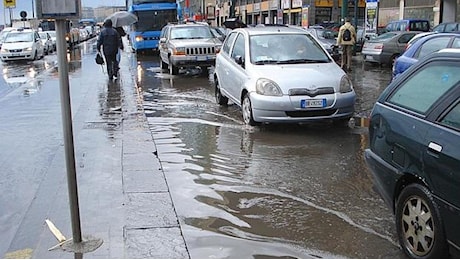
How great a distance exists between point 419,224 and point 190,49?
1401cm

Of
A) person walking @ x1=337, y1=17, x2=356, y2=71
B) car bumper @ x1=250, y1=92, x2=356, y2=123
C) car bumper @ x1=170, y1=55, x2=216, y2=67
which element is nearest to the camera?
car bumper @ x1=250, y1=92, x2=356, y2=123

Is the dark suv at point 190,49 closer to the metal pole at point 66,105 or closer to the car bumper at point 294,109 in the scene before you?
the car bumper at point 294,109

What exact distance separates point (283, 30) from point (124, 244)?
6.74m

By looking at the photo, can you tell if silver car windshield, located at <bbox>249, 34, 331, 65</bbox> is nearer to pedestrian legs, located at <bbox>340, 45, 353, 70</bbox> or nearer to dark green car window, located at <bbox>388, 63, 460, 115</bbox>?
dark green car window, located at <bbox>388, 63, 460, 115</bbox>

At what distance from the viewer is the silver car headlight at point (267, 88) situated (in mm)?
8461

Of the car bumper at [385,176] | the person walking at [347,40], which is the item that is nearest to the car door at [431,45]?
the car bumper at [385,176]

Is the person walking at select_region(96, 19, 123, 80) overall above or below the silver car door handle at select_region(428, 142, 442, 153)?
above

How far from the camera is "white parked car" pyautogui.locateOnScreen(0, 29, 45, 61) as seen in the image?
27.0m

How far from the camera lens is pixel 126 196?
5.43 metres

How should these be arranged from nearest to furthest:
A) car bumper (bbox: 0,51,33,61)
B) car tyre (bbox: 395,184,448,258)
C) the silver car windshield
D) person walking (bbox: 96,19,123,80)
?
car tyre (bbox: 395,184,448,258)
the silver car windshield
person walking (bbox: 96,19,123,80)
car bumper (bbox: 0,51,33,61)

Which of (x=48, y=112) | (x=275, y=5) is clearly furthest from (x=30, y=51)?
(x=275, y=5)

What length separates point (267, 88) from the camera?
8.57 metres

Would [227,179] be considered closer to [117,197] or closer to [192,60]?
[117,197]

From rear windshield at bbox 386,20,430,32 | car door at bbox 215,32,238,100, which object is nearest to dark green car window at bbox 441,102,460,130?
car door at bbox 215,32,238,100
